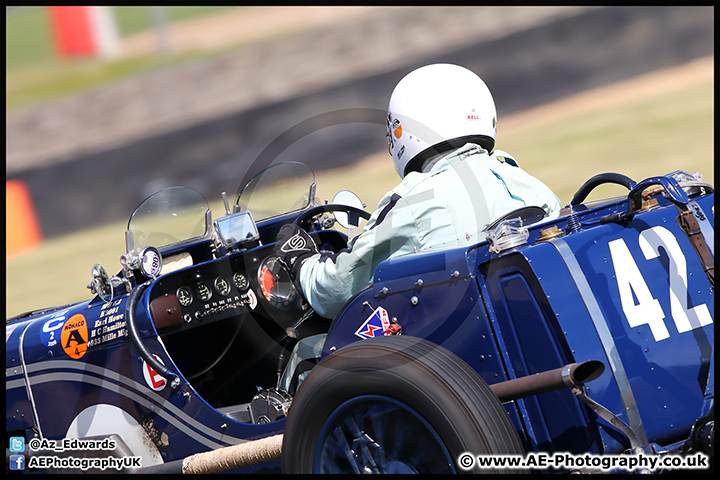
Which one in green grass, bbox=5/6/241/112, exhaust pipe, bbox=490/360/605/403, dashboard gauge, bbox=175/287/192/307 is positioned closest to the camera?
exhaust pipe, bbox=490/360/605/403

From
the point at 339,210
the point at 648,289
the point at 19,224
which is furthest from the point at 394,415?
the point at 19,224

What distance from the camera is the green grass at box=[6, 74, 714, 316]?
9969 millimetres

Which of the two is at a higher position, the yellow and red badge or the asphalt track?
the asphalt track

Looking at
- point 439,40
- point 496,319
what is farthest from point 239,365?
point 439,40

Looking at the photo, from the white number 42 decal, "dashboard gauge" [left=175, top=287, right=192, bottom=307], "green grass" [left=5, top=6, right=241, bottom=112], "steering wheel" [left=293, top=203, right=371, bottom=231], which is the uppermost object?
"green grass" [left=5, top=6, right=241, bottom=112]

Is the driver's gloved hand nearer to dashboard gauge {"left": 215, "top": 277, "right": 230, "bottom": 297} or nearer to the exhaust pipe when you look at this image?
dashboard gauge {"left": 215, "top": 277, "right": 230, "bottom": 297}

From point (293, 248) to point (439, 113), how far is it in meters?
0.90

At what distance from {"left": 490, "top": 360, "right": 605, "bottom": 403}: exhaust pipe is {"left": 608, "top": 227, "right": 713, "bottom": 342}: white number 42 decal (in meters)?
0.36

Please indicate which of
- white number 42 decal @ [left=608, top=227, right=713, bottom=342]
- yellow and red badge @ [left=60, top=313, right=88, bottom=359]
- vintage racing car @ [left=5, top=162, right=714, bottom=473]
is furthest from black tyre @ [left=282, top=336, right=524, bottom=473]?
yellow and red badge @ [left=60, top=313, right=88, bottom=359]

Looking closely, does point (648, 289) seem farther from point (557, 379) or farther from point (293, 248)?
point (293, 248)

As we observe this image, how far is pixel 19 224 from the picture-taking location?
13469 millimetres

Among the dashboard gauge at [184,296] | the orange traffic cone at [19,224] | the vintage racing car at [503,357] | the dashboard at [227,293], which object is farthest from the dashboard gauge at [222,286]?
the orange traffic cone at [19,224]

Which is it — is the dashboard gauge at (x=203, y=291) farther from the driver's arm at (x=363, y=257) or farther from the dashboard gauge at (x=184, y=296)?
the driver's arm at (x=363, y=257)
